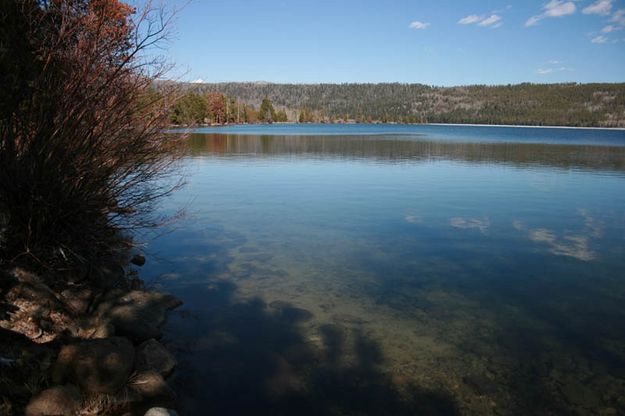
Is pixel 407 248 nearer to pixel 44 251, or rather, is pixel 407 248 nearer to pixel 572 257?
pixel 572 257

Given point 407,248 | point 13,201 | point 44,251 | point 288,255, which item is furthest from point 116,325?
point 407,248

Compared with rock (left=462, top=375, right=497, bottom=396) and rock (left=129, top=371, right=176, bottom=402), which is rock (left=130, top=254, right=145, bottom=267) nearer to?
rock (left=129, top=371, right=176, bottom=402)

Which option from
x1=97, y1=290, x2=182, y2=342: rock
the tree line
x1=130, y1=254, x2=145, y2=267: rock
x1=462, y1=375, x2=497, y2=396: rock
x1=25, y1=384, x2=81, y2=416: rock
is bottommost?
x1=462, y1=375, x2=497, y2=396: rock

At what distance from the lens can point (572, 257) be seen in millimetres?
12977

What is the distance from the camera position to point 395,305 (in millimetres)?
9609

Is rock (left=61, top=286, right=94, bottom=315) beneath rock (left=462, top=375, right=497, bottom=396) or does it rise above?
above

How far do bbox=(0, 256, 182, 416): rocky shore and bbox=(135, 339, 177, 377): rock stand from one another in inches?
0.5

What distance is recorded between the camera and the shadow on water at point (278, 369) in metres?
6.30

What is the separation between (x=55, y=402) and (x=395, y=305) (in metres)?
6.24

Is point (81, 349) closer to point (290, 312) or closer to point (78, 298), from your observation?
point (78, 298)

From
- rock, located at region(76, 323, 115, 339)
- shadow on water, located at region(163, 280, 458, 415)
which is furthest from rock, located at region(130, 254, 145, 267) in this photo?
rock, located at region(76, 323, 115, 339)

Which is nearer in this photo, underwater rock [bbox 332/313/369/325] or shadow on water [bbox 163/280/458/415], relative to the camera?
shadow on water [bbox 163/280/458/415]

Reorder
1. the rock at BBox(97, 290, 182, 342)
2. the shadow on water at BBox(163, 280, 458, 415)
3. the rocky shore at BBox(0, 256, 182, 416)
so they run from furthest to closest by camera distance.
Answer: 1. the rock at BBox(97, 290, 182, 342)
2. the shadow on water at BBox(163, 280, 458, 415)
3. the rocky shore at BBox(0, 256, 182, 416)

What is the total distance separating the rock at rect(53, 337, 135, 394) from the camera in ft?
18.9
